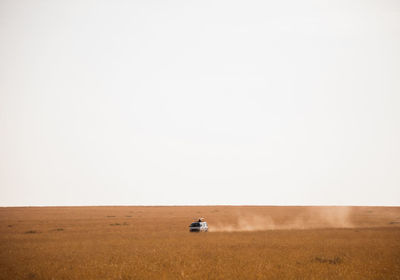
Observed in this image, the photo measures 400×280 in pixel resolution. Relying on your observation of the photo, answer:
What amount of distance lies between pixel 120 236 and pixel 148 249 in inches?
432

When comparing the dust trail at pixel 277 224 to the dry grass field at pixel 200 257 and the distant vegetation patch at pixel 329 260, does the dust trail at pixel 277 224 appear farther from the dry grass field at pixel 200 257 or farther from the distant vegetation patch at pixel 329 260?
the distant vegetation patch at pixel 329 260

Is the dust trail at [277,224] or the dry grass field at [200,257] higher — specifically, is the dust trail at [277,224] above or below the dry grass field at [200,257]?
below

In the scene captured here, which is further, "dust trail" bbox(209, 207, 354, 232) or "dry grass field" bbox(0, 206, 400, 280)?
"dust trail" bbox(209, 207, 354, 232)

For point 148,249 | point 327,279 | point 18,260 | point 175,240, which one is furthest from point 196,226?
point 327,279

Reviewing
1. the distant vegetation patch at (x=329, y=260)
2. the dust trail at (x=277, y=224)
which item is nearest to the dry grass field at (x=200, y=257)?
the distant vegetation patch at (x=329, y=260)

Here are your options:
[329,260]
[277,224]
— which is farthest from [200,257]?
[277,224]

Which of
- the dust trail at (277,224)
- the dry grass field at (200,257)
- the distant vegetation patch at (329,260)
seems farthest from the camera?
the dust trail at (277,224)

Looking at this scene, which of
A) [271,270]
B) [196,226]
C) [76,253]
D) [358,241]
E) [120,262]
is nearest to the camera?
[271,270]

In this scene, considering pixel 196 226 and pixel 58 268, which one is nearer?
pixel 58 268

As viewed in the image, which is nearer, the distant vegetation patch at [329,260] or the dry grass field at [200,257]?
the dry grass field at [200,257]

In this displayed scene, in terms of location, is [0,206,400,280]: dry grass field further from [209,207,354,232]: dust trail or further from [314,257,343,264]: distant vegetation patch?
[209,207,354,232]: dust trail

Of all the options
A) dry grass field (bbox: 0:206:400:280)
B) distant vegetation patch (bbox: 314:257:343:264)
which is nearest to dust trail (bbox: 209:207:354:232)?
dry grass field (bbox: 0:206:400:280)

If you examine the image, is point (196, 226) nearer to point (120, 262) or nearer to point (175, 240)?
point (175, 240)

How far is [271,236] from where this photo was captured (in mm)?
39188
